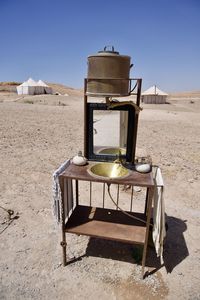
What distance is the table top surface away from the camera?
2189 mm

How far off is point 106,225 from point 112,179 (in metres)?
0.73

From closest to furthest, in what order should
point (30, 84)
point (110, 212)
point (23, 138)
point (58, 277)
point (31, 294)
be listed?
point (31, 294) → point (58, 277) → point (110, 212) → point (23, 138) → point (30, 84)

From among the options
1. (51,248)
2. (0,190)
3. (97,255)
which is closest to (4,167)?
(0,190)

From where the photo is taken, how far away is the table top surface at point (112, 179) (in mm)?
2189

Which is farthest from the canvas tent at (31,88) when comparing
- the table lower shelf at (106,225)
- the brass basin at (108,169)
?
the brass basin at (108,169)

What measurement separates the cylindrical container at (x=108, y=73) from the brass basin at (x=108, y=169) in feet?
2.62

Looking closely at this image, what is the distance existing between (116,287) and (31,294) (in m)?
0.84

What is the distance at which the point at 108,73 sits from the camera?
7.18ft

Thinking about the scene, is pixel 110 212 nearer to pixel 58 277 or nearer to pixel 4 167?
pixel 58 277

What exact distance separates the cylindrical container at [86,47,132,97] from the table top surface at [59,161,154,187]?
2.68ft

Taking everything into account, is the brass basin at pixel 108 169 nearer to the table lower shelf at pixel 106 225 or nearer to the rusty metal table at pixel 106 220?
the rusty metal table at pixel 106 220

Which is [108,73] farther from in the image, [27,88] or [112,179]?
[27,88]

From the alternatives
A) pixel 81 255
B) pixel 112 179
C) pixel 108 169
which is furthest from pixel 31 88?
pixel 112 179

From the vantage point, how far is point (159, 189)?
7.49 ft
